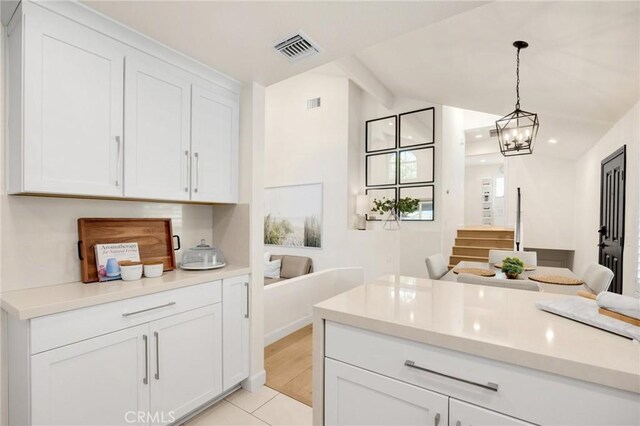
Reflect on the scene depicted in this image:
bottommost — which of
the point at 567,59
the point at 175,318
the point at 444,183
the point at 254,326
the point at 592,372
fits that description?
the point at 254,326

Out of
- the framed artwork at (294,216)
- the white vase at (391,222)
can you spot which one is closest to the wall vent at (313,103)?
the framed artwork at (294,216)

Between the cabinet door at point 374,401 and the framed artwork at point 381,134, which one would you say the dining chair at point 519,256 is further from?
the cabinet door at point 374,401

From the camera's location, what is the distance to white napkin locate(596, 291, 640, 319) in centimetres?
93

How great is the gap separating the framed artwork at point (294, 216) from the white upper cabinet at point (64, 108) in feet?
13.6

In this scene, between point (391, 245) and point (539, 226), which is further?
point (539, 226)

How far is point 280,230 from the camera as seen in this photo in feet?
19.9

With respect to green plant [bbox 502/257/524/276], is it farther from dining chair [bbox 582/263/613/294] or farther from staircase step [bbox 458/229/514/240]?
staircase step [bbox 458/229/514/240]

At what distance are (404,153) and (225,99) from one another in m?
4.10

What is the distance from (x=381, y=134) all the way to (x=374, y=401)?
5.33 m

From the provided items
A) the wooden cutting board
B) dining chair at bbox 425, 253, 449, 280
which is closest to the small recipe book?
the wooden cutting board

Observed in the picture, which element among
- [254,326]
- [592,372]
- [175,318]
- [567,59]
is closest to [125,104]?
[175,318]

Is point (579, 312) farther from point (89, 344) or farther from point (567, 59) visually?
point (567, 59)

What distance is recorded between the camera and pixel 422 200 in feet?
18.1

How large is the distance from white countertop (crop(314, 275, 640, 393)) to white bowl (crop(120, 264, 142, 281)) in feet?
4.11
